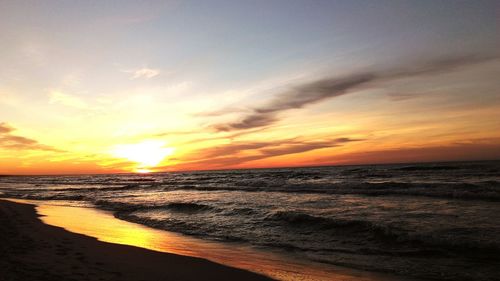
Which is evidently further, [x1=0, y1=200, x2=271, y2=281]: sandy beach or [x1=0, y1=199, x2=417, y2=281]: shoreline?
[x1=0, y1=199, x2=417, y2=281]: shoreline

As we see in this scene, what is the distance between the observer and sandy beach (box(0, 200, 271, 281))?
24.0 ft

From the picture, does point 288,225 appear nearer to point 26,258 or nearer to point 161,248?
point 161,248

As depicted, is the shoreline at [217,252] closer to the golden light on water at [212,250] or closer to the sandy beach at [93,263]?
the golden light on water at [212,250]

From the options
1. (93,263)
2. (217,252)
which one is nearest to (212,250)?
(217,252)

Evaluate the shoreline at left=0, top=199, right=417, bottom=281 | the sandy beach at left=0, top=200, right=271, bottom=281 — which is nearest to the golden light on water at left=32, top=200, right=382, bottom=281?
the shoreline at left=0, top=199, right=417, bottom=281

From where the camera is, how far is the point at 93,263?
334 inches

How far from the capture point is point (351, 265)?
29.7 feet

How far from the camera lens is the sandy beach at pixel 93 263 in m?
7.31

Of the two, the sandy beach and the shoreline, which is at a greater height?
the sandy beach

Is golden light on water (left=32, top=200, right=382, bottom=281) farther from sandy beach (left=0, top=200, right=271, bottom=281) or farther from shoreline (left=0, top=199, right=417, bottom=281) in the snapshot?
sandy beach (left=0, top=200, right=271, bottom=281)

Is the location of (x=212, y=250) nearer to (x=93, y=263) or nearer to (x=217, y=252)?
(x=217, y=252)

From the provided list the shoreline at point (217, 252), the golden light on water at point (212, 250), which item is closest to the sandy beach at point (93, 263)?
the shoreline at point (217, 252)

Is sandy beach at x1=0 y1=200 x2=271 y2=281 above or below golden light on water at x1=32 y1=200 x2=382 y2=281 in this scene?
above

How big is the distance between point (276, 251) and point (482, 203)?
15.2m
